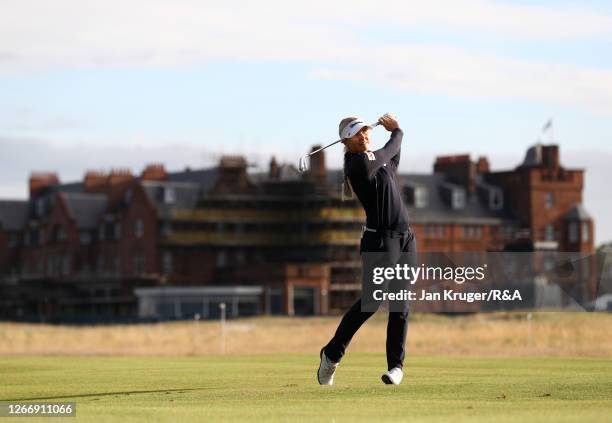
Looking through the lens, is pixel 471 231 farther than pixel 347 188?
Yes

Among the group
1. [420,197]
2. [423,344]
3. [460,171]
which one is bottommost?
[423,344]

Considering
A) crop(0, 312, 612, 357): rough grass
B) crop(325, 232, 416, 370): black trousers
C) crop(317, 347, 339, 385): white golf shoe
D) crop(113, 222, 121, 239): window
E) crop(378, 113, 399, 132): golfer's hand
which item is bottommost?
crop(0, 312, 612, 357): rough grass

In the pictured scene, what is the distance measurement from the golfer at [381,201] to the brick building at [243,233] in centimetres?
10063

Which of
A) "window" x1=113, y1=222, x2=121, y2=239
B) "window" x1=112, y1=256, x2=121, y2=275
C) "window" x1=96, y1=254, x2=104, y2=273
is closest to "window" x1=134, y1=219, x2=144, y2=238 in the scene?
"window" x1=113, y1=222, x2=121, y2=239

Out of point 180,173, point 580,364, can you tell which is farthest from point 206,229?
point 580,364

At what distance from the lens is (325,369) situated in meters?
15.6

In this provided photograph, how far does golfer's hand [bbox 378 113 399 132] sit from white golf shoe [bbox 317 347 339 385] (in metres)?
2.37

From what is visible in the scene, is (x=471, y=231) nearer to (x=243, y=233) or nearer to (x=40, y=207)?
(x=243, y=233)

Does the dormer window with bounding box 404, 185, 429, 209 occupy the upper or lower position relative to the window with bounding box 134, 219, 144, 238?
upper

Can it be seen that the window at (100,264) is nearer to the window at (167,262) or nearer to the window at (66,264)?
the window at (66,264)

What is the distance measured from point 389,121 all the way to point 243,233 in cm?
11349

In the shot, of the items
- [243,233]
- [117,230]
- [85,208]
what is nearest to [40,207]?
[85,208]

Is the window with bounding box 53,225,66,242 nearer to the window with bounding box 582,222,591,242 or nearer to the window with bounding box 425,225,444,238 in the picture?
the window with bounding box 425,225,444,238

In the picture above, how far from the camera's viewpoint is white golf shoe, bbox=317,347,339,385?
1541cm
